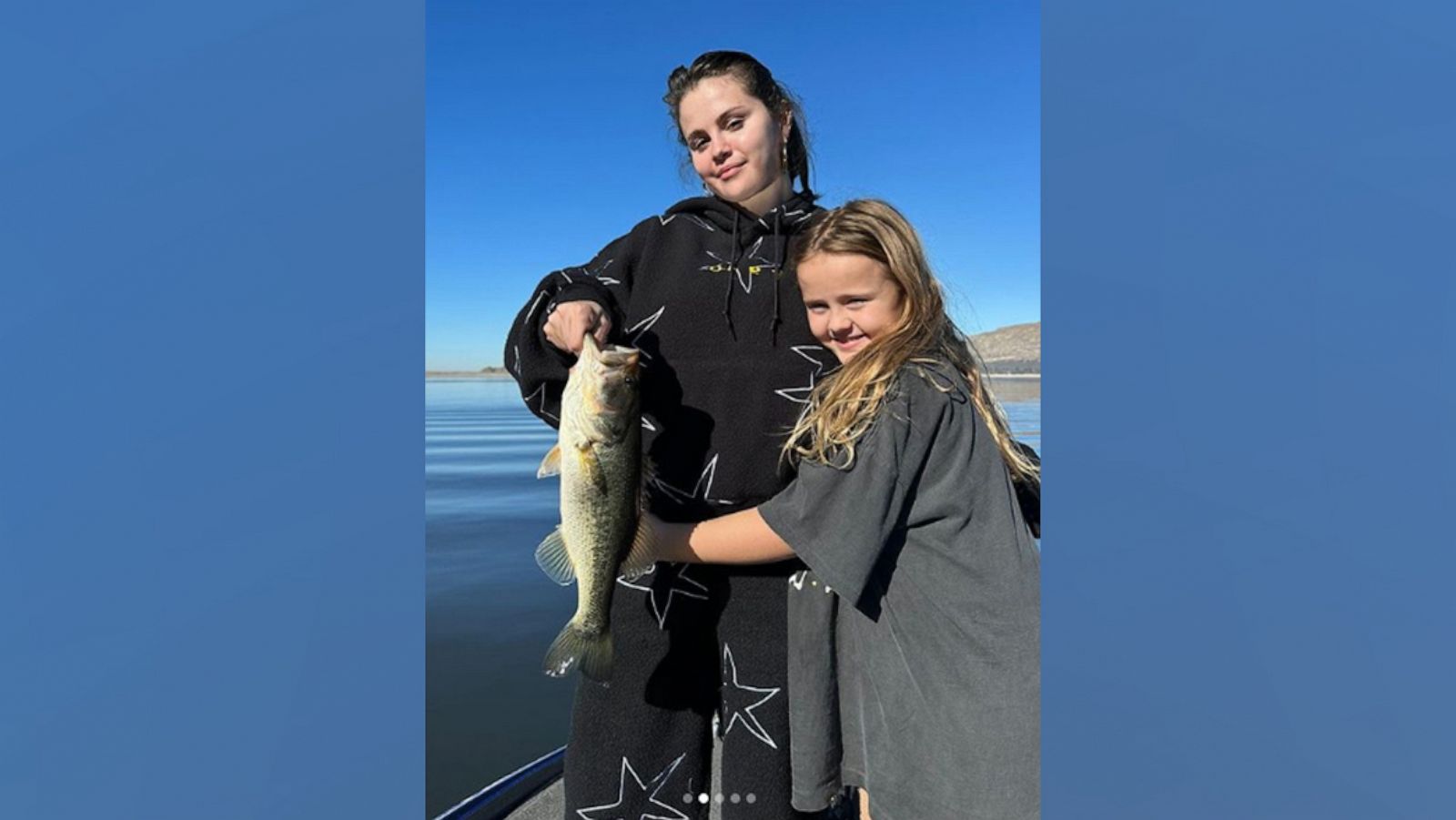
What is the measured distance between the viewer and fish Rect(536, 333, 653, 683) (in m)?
2.14

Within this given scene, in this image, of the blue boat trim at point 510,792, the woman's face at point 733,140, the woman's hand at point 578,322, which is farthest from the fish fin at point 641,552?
the blue boat trim at point 510,792

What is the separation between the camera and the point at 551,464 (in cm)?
233

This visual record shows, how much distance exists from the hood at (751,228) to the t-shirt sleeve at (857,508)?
0.47 m

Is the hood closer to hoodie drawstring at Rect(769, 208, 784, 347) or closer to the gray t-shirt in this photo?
hoodie drawstring at Rect(769, 208, 784, 347)

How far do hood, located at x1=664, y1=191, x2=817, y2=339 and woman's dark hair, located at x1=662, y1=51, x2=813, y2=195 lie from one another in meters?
0.13

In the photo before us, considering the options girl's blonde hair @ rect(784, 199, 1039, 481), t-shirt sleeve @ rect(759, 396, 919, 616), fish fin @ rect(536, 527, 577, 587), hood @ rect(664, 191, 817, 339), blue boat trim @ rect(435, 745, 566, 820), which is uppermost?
hood @ rect(664, 191, 817, 339)

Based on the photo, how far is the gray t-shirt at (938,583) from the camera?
1.99 meters

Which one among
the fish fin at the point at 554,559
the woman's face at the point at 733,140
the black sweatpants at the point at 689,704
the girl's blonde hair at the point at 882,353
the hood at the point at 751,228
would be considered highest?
the woman's face at the point at 733,140

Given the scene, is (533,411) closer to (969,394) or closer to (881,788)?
(969,394)

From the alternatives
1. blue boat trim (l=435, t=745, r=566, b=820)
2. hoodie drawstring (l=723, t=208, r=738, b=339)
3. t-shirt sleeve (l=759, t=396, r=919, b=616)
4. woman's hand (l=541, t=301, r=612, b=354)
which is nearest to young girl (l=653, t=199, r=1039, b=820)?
t-shirt sleeve (l=759, t=396, r=919, b=616)

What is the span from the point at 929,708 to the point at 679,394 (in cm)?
100

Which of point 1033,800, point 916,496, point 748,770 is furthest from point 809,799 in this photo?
point 916,496

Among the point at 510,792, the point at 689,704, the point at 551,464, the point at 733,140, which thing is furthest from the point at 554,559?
the point at 510,792

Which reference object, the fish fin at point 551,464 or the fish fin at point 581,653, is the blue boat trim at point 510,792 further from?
the fish fin at point 551,464
